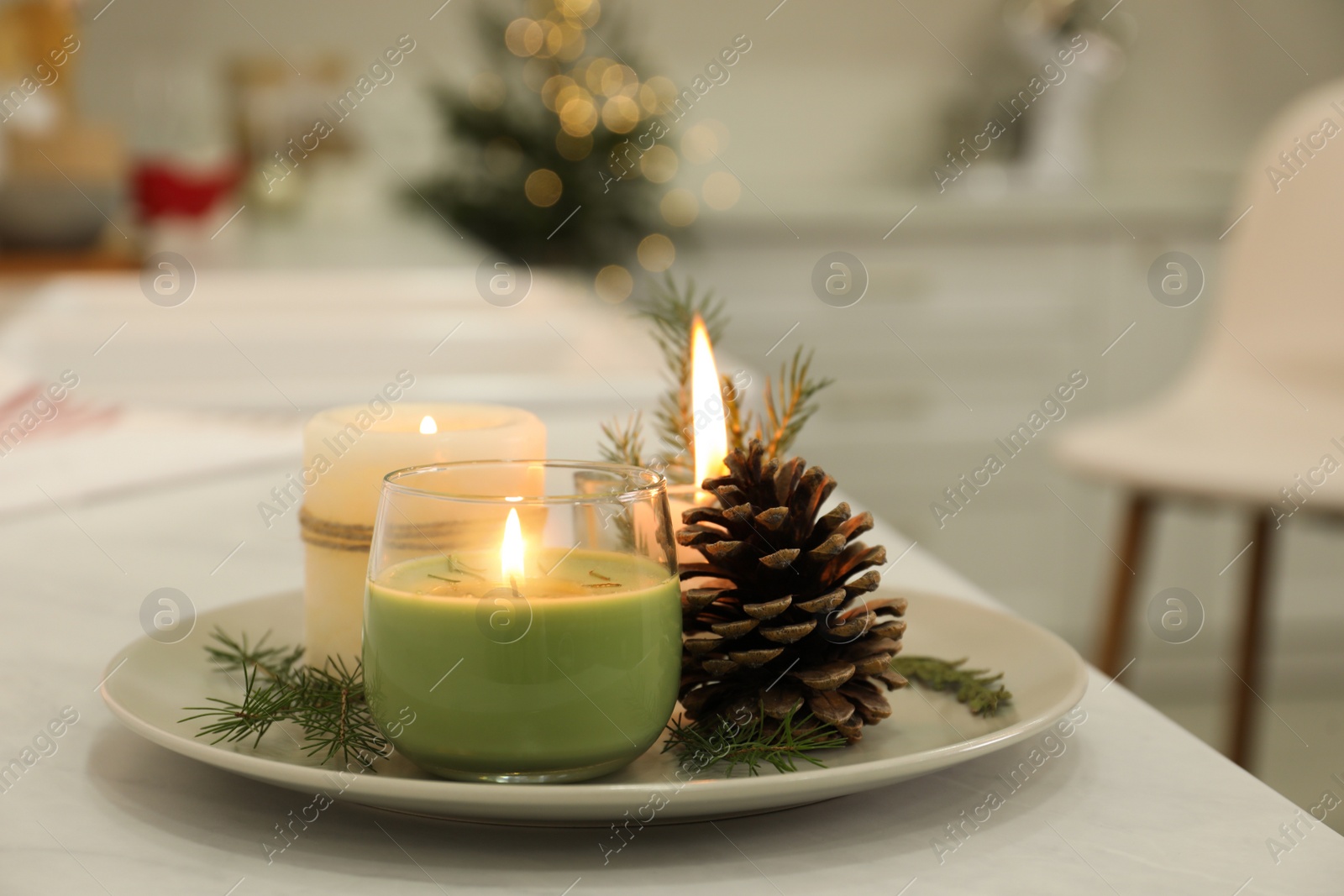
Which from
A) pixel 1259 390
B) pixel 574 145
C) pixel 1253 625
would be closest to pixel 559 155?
pixel 574 145

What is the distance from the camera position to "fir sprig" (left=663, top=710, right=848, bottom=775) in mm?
379

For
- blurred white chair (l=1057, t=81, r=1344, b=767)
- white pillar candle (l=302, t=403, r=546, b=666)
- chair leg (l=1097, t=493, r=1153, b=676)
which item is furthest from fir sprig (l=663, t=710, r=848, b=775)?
chair leg (l=1097, t=493, r=1153, b=676)

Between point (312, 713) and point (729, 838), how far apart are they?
13 cm

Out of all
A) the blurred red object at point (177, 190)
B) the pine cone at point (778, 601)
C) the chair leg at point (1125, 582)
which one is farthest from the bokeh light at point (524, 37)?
the pine cone at point (778, 601)

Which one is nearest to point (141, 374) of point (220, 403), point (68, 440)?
point (220, 403)

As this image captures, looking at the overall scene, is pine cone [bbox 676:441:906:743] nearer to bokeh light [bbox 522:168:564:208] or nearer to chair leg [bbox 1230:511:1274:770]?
chair leg [bbox 1230:511:1274:770]

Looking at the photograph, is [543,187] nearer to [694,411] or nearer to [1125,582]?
[1125,582]

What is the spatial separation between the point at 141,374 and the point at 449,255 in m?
0.74

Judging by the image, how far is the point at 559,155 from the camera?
8.19ft

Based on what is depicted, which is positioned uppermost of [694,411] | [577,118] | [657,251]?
[577,118]

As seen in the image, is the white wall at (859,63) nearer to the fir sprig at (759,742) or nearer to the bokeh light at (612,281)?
the bokeh light at (612,281)

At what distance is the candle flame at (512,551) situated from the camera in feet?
1.17

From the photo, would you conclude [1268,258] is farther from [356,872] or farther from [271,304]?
[356,872]

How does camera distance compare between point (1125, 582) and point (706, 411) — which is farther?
point (1125, 582)
